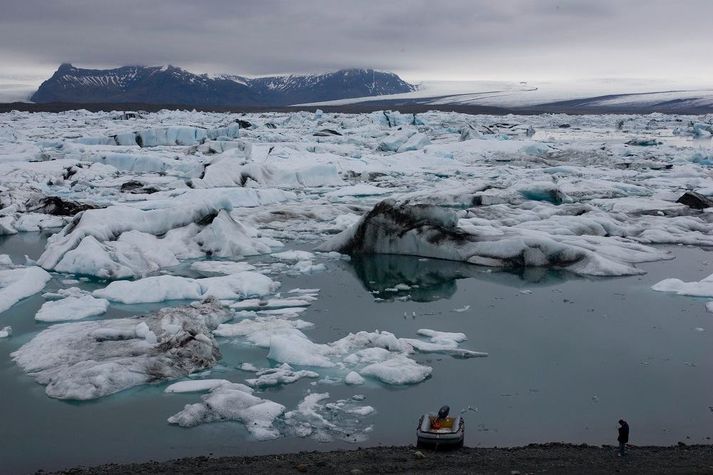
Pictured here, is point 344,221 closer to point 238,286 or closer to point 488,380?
point 238,286

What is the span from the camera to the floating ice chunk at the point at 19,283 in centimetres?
979

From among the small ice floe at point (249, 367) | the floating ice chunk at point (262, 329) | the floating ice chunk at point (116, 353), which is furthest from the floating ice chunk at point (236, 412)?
the floating ice chunk at point (262, 329)

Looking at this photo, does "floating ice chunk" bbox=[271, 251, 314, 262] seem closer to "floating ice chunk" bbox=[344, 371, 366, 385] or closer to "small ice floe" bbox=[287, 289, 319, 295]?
"small ice floe" bbox=[287, 289, 319, 295]

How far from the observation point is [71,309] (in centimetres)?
923

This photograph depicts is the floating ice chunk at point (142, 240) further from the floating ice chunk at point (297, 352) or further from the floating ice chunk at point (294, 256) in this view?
the floating ice chunk at point (297, 352)

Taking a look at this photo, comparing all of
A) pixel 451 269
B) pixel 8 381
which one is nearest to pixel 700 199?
pixel 451 269

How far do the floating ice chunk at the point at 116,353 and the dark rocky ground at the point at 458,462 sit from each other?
1.74 m

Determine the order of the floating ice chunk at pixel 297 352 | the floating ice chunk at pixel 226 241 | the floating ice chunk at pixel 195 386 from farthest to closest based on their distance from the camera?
the floating ice chunk at pixel 226 241
the floating ice chunk at pixel 297 352
the floating ice chunk at pixel 195 386

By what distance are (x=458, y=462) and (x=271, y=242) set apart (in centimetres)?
910

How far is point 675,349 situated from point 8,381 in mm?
7294

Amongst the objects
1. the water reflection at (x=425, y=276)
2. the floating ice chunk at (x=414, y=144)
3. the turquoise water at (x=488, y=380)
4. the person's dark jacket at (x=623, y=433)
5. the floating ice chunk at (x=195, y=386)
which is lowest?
the water reflection at (x=425, y=276)

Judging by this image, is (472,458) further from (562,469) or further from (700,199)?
(700,199)

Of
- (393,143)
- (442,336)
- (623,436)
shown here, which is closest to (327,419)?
(623,436)

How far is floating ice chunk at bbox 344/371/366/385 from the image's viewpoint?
7090 millimetres
